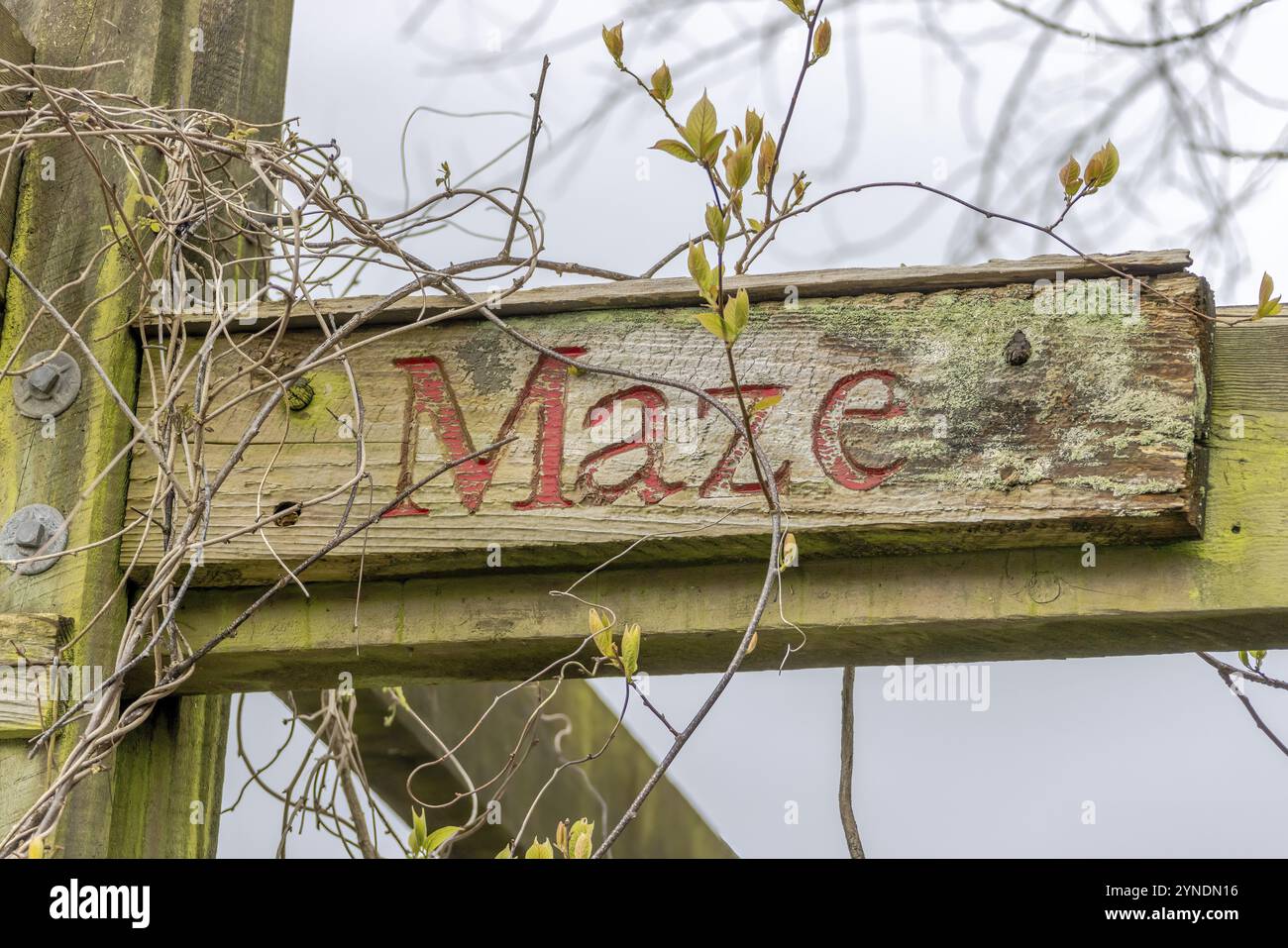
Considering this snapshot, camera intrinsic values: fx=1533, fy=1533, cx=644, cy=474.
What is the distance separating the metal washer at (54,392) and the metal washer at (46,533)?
0.11 meters

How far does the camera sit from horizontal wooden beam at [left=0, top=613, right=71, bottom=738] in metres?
1.55

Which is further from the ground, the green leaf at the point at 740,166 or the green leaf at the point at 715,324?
the green leaf at the point at 740,166

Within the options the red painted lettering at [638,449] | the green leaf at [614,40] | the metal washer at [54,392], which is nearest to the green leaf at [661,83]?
the green leaf at [614,40]

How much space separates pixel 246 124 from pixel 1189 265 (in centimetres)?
103

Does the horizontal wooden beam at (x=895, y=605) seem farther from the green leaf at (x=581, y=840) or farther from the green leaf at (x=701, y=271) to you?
the green leaf at (x=701, y=271)

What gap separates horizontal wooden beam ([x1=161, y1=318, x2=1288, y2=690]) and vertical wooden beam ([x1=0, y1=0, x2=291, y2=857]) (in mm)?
122

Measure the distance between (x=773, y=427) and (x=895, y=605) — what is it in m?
0.21

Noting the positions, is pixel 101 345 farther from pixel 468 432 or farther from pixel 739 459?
pixel 739 459

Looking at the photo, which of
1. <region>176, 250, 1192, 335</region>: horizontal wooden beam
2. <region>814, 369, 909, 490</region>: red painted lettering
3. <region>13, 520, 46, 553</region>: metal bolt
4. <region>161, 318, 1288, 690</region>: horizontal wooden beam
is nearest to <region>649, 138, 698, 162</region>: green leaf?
<region>176, 250, 1192, 335</region>: horizontal wooden beam

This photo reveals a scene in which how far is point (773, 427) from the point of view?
4.90 feet

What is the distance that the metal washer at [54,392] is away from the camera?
1662mm

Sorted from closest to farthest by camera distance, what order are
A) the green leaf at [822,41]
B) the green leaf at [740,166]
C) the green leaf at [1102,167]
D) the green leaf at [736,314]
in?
the green leaf at [736,314] → the green leaf at [740,166] → the green leaf at [1102,167] → the green leaf at [822,41]

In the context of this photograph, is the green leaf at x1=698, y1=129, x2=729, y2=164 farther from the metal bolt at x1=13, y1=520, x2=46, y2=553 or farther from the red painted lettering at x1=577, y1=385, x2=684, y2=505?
the metal bolt at x1=13, y1=520, x2=46, y2=553
